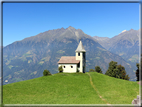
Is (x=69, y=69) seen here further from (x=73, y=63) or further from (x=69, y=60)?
(x=69, y=60)

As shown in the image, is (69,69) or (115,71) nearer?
(69,69)

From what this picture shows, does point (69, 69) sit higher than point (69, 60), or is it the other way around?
point (69, 60)

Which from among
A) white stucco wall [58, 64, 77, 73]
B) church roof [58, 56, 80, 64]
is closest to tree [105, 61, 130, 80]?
church roof [58, 56, 80, 64]

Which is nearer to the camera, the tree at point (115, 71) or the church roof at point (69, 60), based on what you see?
the church roof at point (69, 60)

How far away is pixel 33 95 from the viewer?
28.1m

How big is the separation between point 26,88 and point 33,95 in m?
5.22

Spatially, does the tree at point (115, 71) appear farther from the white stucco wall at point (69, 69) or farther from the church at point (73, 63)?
the white stucco wall at point (69, 69)

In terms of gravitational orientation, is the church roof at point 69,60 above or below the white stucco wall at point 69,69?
above

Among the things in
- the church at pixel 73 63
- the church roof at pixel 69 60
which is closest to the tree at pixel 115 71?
the church at pixel 73 63

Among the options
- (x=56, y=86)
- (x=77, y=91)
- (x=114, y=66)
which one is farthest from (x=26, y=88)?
(x=114, y=66)

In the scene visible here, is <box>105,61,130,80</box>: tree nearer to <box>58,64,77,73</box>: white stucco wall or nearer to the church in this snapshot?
the church

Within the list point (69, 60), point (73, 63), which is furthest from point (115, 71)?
point (69, 60)

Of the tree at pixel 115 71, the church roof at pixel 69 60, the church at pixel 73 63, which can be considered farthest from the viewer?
the tree at pixel 115 71

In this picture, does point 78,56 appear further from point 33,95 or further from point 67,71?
point 33,95
